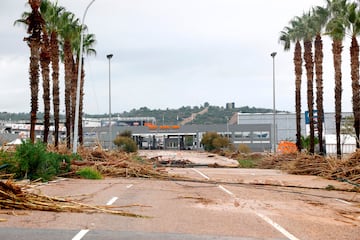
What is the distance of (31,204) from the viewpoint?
10.8m

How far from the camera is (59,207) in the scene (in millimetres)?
10859

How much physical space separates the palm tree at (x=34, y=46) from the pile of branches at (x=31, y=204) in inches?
749

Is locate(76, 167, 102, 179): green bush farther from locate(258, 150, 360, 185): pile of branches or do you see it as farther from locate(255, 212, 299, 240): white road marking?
locate(255, 212, 299, 240): white road marking

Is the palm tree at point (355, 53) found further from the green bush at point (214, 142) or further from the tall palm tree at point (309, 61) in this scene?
the green bush at point (214, 142)

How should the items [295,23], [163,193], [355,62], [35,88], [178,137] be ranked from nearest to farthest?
[163,193] → [35,88] → [355,62] → [295,23] → [178,137]

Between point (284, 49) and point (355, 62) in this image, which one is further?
point (284, 49)

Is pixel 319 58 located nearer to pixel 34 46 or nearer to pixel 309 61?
pixel 309 61

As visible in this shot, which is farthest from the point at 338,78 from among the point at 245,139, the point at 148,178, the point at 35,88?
the point at 245,139

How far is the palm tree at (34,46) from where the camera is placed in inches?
1169

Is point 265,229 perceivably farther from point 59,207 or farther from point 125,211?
→ point 59,207

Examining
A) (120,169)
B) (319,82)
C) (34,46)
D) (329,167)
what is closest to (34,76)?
(34,46)

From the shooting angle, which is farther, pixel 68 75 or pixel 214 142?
pixel 214 142

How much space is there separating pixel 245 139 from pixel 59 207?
9476 cm

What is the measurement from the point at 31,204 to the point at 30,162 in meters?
9.18
